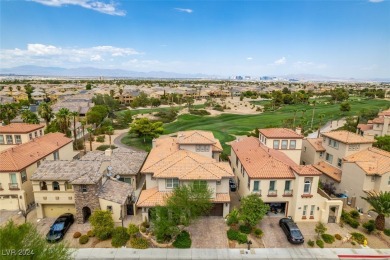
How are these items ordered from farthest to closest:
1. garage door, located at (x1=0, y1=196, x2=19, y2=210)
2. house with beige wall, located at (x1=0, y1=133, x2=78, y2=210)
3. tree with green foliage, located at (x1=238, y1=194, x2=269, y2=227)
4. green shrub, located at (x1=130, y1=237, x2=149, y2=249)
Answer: garage door, located at (x1=0, y1=196, x2=19, y2=210), house with beige wall, located at (x1=0, y1=133, x2=78, y2=210), tree with green foliage, located at (x1=238, y1=194, x2=269, y2=227), green shrub, located at (x1=130, y1=237, x2=149, y2=249)

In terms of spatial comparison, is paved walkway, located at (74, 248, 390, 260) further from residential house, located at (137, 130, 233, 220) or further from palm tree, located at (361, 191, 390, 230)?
residential house, located at (137, 130, 233, 220)

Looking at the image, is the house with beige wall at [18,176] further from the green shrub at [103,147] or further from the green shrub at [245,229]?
the green shrub at [245,229]

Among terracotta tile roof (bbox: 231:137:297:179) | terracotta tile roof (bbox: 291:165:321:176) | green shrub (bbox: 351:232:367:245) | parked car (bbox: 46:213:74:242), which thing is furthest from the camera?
terracotta tile roof (bbox: 231:137:297:179)

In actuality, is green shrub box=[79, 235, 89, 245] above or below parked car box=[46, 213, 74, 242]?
below

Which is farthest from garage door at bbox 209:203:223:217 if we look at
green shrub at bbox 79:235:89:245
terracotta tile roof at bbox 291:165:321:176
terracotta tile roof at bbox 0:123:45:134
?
terracotta tile roof at bbox 0:123:45:134

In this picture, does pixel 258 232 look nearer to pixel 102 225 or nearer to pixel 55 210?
pixel 102 225

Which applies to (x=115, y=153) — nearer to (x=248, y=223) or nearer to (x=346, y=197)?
(x=248, y=223)

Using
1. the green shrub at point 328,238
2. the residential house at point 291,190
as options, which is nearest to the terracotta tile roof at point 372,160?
the residential house at point 291,190
